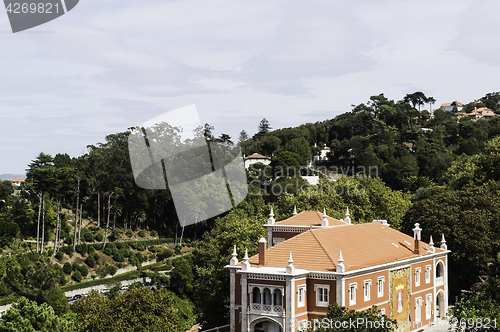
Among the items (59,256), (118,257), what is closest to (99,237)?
(118,257)

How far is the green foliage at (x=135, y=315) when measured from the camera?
2909 centimetres

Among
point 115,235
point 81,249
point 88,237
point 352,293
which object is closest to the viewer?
point 352,293

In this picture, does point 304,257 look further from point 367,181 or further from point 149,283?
point 367,181

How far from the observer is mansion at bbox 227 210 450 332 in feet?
99.2

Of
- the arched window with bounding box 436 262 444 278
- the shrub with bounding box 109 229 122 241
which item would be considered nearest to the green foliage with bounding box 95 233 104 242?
the shrub with bounding box 109 229 122 241

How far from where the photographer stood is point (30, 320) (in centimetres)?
3381

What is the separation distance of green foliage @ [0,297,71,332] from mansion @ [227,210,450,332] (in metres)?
9.78

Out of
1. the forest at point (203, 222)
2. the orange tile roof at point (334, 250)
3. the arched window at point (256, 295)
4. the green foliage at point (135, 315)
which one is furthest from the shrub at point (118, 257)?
the arched window at point (256, 295)

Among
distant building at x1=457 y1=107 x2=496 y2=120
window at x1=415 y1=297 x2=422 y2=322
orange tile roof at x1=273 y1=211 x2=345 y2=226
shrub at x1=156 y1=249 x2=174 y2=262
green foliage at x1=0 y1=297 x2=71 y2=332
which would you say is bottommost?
shrub at x1=156 y1=249 x2=174 y2=262

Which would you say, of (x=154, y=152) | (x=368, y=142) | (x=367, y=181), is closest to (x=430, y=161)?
(x=368, y=142)

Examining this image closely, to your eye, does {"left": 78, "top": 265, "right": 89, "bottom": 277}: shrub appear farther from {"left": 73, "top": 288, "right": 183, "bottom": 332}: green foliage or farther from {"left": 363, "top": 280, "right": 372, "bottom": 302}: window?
{"left": 363, "top": 280, "right": 372, "bottom": 302}: window

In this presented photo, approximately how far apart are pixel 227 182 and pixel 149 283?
2310 cm

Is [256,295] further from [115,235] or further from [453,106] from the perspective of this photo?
[453,106]

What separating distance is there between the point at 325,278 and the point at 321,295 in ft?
2.95
